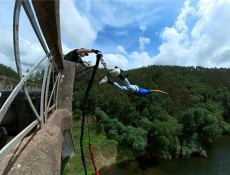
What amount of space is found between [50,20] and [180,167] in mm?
30631

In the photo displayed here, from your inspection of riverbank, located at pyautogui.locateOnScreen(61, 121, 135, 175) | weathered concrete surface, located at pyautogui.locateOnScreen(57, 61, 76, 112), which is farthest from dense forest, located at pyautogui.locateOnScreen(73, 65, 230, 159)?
weathered concrete surface, located at pyautogui.locateOnScreen(57, 61, 76, 112)

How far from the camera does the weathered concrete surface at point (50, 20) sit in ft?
10.7

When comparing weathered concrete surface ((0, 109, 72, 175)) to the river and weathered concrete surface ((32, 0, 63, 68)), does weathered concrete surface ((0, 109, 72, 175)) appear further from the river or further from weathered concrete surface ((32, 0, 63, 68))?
the river

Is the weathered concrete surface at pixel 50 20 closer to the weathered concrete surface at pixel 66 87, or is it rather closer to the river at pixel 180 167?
the weathered concrete surface at pixel 66 87

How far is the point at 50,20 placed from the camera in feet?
12.8

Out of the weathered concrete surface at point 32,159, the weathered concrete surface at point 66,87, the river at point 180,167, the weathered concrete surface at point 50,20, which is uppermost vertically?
the weathered concrete surface at point 50,20

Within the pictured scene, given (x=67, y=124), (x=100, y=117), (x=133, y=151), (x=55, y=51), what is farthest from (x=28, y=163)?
(x=100, y=117)

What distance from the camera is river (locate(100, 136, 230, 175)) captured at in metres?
29.5

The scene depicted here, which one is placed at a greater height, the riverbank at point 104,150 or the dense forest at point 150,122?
the dense forest at point 150,122

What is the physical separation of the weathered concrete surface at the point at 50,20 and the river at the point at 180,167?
24578mm

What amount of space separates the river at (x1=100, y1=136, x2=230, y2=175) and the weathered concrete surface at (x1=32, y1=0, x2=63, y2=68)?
968 inches

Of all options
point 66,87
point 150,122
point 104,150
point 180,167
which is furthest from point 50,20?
point 150,122

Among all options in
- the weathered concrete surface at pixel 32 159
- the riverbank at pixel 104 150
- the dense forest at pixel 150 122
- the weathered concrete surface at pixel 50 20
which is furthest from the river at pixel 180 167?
the weathered concrete surface at pixel 32 159

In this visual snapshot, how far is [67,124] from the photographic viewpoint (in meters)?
5.75
